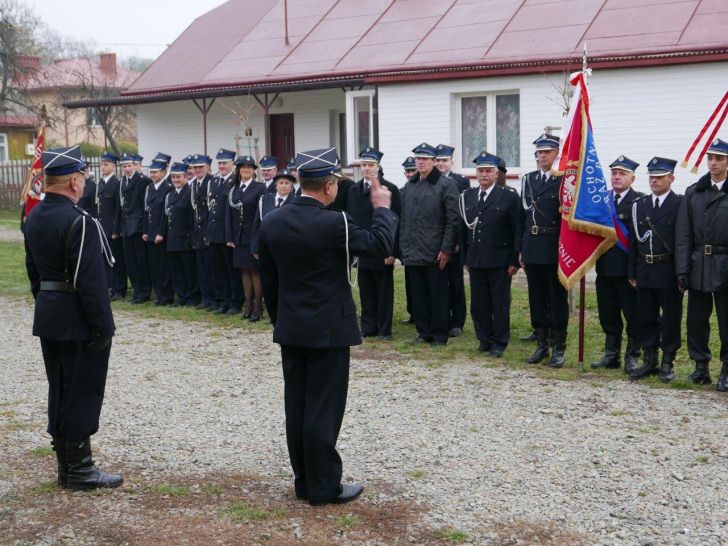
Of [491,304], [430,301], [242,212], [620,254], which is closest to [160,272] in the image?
[242,212]

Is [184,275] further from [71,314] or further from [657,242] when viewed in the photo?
[71,314]

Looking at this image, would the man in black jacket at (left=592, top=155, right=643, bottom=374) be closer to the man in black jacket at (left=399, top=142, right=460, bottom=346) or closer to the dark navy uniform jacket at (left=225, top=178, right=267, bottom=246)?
the man in black jacket at (left=399, top=142, right=460, bottom=346)

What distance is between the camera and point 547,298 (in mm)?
9539

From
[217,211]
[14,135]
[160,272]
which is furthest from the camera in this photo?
[14,135]

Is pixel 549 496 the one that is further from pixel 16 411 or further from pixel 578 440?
pixel 16 411

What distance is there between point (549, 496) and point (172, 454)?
2.61 meters

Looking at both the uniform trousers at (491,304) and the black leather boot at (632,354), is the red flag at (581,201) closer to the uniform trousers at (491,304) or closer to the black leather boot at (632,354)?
the black leather boot at (632,354)

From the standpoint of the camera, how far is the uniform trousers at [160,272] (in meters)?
13.7

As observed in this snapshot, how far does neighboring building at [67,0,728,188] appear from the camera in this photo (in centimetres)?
1680

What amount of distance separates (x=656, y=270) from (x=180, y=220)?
23.1 ft

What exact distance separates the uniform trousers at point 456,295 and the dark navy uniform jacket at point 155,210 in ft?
14.8

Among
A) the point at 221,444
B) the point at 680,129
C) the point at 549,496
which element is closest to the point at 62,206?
the point at 221,444

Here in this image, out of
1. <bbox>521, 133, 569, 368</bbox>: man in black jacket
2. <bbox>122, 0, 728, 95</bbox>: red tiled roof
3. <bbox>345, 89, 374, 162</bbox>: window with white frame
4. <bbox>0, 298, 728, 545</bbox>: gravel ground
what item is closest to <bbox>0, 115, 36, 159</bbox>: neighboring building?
<bbox>122, 0, 728, 95</bbox>: red tiled roof

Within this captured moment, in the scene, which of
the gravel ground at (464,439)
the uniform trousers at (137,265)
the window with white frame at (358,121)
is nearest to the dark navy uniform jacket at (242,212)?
the uniform trousers at (137,265)
